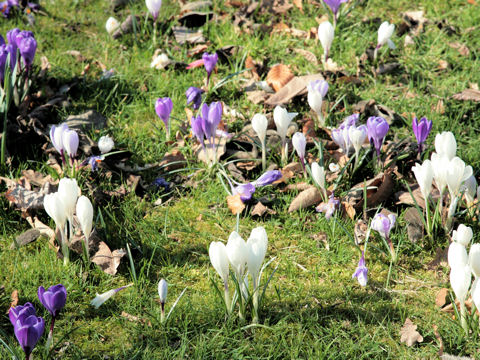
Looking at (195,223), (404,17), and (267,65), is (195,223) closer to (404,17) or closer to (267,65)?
(267,65)

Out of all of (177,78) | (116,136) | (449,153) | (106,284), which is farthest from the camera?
(177,78)

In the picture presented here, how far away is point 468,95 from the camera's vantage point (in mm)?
3668

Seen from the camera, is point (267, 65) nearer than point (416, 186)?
No

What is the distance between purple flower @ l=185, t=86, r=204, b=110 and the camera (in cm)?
348

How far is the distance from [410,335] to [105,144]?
1.84 meters

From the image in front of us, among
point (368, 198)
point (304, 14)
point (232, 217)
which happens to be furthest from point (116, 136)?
point (304, 14)

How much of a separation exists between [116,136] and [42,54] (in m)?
1.20

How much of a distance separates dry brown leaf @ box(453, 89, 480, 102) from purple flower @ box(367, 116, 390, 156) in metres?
1.03

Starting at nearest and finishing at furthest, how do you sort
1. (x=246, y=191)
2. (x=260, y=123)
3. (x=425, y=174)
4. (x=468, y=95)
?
(x=425, y=174)
(x=246, y=191)
(x=260, y=123)
(x=468, y=95)

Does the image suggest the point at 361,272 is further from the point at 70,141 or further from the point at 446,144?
the point at 70,141

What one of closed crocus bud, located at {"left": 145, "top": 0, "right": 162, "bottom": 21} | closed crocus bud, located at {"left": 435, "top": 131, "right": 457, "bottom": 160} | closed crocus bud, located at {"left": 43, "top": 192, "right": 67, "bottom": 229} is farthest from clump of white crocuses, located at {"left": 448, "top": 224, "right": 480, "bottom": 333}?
closed crocus bud, located at {"left": 145, "top": 0, "right": 162, "bottom": 21}

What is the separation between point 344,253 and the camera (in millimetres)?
2688

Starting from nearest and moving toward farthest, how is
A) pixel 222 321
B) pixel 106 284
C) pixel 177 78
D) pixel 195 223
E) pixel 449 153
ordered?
pixel 222 321
pixel 106 284
pixel 449 153
pixel 195 223
pixel 177 78

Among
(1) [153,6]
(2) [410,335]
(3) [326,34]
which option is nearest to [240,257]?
(2) [410,335]
